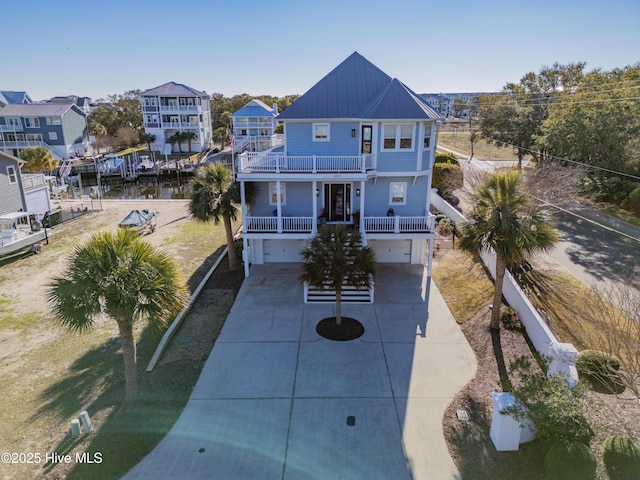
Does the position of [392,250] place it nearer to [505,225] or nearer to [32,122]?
[505,225]

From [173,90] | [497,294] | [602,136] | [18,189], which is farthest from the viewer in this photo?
[173,90]

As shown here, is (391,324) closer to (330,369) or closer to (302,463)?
(330,369)

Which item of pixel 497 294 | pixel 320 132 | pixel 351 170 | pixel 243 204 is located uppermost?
pixel 320 132

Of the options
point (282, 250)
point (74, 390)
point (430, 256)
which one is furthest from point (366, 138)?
point (74, 390)

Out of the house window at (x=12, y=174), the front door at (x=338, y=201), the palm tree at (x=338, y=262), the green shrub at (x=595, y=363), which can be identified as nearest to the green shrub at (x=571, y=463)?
the green shrub at (x=595, y=363)

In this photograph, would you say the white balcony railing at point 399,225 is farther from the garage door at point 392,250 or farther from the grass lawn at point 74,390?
the grass lawn at point 74,390

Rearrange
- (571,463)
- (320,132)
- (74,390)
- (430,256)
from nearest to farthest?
(571,463)
(74,390)
(430,256)
(320,132)

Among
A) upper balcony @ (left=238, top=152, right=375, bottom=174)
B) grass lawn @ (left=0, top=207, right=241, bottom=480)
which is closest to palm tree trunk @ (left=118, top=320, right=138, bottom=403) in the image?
grass lawn @ (left=0, top=207, right=241, bottom=480)
